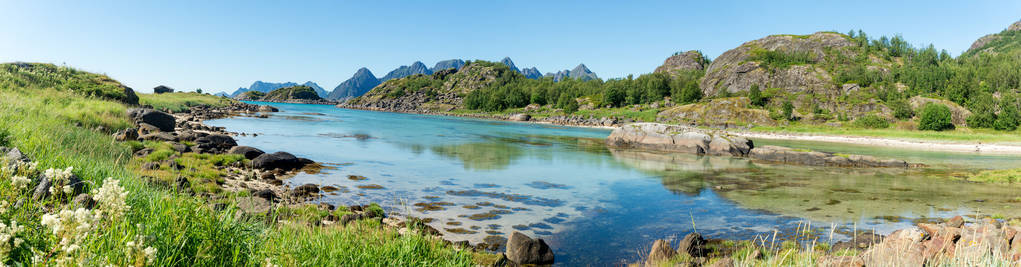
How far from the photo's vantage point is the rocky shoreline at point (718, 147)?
35438 millimetres

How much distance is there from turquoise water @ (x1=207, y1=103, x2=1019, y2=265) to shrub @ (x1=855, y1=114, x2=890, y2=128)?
71169 millimetres

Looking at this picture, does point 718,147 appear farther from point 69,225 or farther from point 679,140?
point 69,225

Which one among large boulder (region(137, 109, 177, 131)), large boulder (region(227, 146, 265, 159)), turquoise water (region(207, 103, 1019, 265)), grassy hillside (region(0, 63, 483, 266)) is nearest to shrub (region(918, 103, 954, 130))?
turquoise water (region(207, 103, 1019, 265))

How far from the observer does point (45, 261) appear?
328 cm

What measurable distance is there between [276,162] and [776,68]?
→ 14989cm

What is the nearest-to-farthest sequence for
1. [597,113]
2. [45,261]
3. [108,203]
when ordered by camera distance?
1. [45,261]
2. [108,203]
3. [597,113]

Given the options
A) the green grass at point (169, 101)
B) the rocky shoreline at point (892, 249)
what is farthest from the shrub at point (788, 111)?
the green grass at point (169, 101)

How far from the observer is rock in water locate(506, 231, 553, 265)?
10.8m

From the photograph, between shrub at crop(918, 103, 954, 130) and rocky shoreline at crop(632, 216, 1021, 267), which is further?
shrub at crop(918, 103, 954, 130)

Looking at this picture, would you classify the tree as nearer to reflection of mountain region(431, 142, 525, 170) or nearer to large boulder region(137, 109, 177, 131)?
reflection of mountain region(431, 142, 525, 170)

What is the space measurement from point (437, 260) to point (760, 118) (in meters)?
108

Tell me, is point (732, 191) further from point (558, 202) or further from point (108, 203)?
point (108, 203)

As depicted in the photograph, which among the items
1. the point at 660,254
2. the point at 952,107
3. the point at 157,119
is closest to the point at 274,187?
the point at 660,254

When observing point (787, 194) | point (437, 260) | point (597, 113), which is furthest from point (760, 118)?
point (437, 260)
